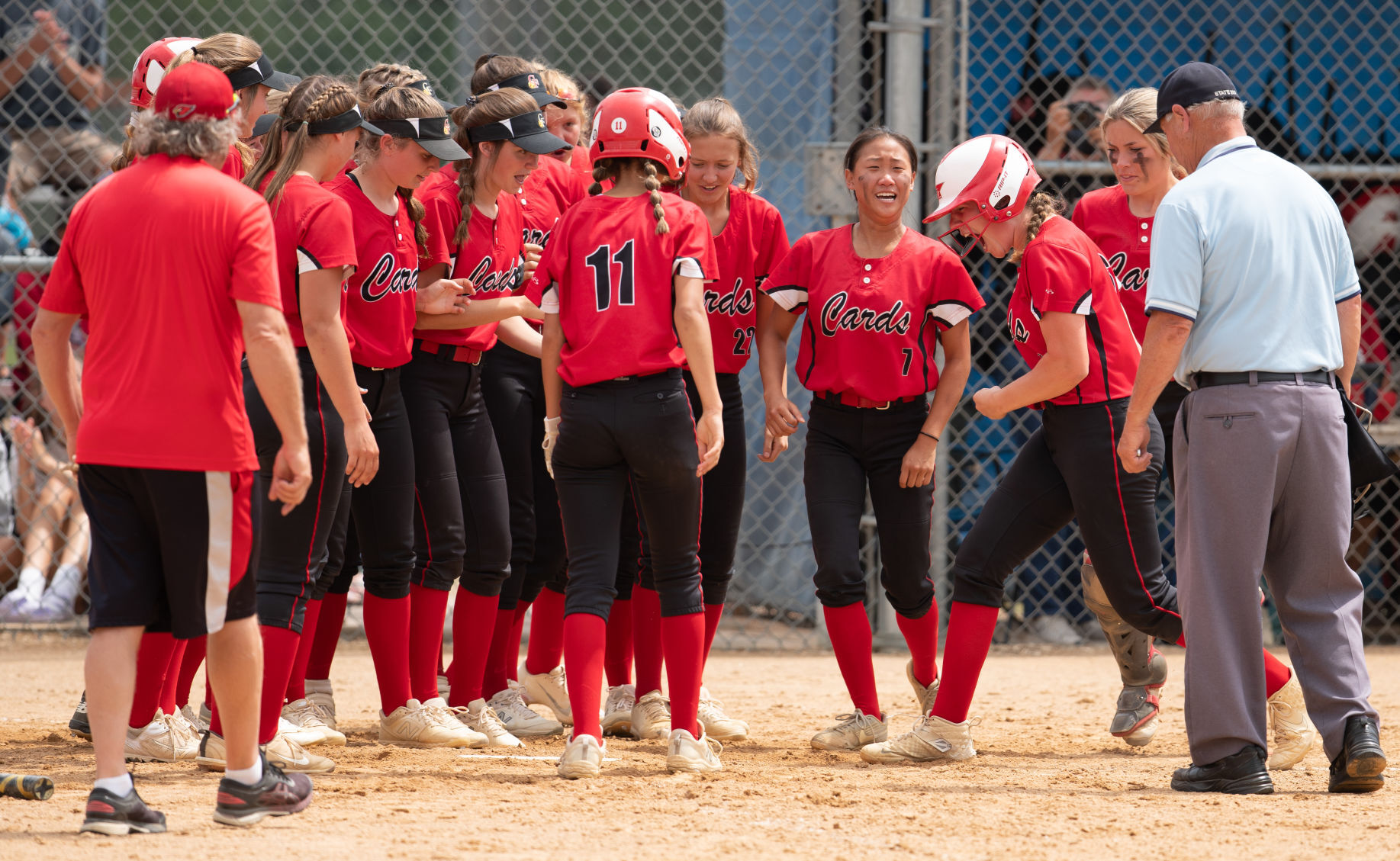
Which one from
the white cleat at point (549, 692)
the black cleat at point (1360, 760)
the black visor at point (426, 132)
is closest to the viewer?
the black cleat at point (1360, 760)

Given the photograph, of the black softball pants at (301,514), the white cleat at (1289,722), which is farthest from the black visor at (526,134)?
the white cleat at (1289,722)

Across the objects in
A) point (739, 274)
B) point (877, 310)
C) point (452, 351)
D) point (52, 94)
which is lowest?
point (452, 351)

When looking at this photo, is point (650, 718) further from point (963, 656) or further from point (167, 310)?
point (167, 310)

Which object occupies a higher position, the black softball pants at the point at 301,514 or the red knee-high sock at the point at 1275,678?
the black softball pants at the point at 301,514

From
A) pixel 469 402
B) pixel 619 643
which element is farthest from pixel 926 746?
pixel 469 402

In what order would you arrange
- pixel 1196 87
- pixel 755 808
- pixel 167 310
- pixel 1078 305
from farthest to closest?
1. pixel 1078 305
2. pixel 1196 87
3. pixel 755 808
4. pixel 167 310

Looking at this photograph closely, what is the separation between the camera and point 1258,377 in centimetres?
364

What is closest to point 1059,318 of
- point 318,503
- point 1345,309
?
point 1345,309

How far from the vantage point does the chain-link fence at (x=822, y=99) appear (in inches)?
260

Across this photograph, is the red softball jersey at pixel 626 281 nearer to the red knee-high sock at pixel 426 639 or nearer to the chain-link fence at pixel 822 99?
the red knee-high sock at pixel 426 639

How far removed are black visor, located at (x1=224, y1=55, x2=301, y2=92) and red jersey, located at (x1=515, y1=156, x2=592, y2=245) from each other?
78 cm

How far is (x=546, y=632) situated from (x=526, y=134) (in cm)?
167

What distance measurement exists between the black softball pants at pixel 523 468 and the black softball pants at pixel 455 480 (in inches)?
5.8

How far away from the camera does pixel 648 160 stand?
395 centimetres
